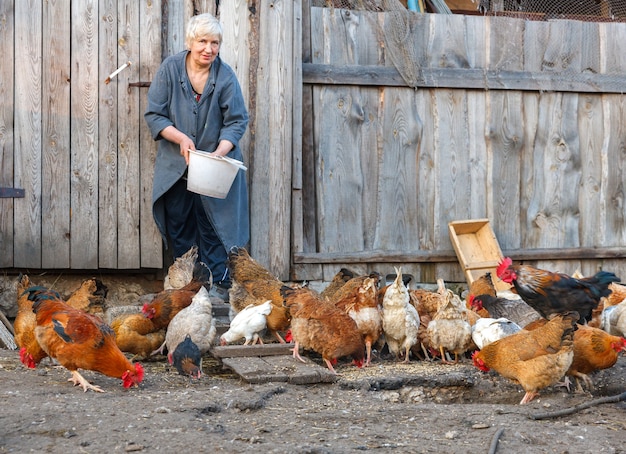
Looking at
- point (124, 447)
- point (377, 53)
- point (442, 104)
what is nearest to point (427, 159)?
point (442, 104)

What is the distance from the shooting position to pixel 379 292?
6.63m

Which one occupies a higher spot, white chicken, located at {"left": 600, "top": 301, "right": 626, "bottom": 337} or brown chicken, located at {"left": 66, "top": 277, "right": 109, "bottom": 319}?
brown chicken, located at {"left": 66, "top": 277, "right": 109, "bottom": 319}

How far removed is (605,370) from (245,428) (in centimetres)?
313

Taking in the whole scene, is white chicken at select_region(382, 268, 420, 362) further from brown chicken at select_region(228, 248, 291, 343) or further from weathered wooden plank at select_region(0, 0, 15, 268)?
weathered wooden plank at select_region(0, 0, 15, 268)

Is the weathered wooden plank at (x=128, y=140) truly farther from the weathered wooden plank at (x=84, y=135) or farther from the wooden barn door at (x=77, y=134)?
the weathered wooden plank at (x=84, y=135)

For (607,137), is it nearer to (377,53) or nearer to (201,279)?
(377,53)

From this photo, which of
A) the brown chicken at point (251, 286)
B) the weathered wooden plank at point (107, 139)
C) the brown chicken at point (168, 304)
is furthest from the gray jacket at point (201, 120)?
the brown chicken at point (168, 304)

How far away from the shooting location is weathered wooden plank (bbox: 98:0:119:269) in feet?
23.0

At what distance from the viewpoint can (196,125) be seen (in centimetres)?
698

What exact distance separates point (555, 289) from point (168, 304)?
2.93m

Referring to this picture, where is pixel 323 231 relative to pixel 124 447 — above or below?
above

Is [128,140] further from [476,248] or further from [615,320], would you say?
[615,320]

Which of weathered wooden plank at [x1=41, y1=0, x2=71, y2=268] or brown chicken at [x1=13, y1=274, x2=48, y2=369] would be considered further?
weathered wooden plank at [x1=41, y1=0, x2=71, y2=268]

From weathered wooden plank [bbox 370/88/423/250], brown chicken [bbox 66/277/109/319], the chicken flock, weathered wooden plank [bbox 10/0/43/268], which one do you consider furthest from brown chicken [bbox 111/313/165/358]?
weathered wooden plank [bbox 370/88/423/250]
